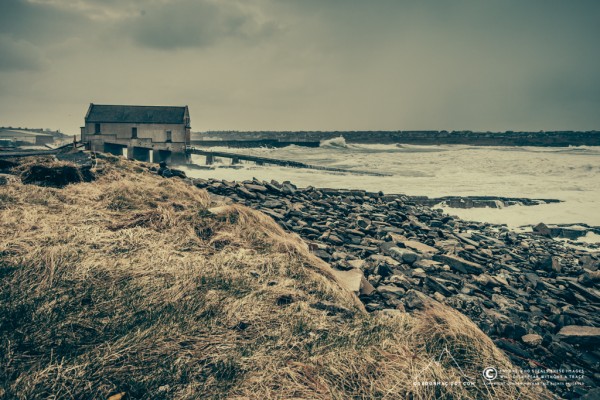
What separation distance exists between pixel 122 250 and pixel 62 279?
92 cm

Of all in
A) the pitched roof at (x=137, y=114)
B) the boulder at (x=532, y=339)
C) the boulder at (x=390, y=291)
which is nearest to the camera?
the boulder at (x=532, y=339)

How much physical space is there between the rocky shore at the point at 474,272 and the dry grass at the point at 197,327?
67 centimetres

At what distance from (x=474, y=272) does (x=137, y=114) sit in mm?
40977

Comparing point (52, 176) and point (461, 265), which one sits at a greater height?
point (52, 176)

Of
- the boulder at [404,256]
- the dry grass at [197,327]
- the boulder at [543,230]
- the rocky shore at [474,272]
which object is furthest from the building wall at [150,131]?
the boulder at [404,256]

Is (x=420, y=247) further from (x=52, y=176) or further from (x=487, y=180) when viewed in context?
(x=487, y=180)

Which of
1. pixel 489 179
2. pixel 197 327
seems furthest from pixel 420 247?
pixel 489 179

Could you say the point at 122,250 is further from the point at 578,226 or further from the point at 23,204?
the point at 578,226

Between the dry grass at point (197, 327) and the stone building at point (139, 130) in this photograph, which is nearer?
the dry grass at point (197, 327)

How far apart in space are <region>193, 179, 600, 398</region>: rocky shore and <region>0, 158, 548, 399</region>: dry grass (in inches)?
26.5

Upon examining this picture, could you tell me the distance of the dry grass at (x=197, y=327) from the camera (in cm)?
257

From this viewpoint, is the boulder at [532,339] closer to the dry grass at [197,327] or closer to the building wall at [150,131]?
the dry grass at [197,327]

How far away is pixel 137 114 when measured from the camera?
3978 centimetres

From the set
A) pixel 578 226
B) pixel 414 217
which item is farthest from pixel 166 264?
pixel 578 226
